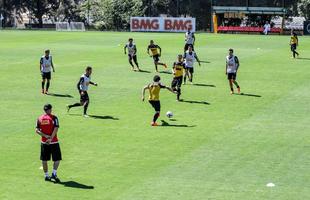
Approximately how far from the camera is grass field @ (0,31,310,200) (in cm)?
1852

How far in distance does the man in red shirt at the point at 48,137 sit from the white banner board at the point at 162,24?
225 ft

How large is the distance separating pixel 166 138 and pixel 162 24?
6435 centimetres

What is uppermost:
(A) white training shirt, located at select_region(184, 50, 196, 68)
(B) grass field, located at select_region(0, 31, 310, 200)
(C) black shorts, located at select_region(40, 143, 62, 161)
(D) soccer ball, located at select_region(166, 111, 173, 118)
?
(A) white training shirt, located at select_region(184, 50, 196, 68)

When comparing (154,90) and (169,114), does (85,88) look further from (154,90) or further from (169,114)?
(169,114)

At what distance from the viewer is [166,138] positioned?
80.4 feet

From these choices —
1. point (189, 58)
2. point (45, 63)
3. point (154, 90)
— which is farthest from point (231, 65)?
point (45, 63)

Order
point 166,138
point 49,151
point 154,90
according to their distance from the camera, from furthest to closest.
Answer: point 154,90, point 166,138, point 49,151

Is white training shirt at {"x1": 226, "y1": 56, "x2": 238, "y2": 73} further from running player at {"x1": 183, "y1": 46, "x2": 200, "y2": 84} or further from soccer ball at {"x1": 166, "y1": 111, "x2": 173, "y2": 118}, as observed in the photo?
soccer ball at {"x1": 166, "y1": 111, "x2": 173, "y2": 118}

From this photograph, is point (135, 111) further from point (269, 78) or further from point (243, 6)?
point (243, 6)

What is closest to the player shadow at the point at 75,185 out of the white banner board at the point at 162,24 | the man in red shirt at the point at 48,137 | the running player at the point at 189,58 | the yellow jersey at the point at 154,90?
the man in red shirt at the point at 48,137

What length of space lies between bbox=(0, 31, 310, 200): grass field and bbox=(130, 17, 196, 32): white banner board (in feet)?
134

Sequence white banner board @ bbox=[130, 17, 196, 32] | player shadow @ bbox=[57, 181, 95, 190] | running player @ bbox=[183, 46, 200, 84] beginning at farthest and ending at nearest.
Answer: white banner board @ bbox=[130, 17, 196, 32], running player @ bbox=[183, 46, 200, 84], player shadow @ bbox=[57, 181, 95, 190]

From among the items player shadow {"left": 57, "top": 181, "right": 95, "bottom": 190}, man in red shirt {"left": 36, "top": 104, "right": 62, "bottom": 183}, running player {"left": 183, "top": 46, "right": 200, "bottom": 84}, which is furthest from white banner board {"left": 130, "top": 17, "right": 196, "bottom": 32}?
player shadow {"left": 57, "top": 181, "right": 95, "bottom": 190}

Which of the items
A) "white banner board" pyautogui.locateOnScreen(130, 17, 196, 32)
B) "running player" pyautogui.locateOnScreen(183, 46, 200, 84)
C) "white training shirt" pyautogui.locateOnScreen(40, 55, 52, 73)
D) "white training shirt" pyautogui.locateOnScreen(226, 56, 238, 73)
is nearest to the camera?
"white training shirt" pyautogui.locateOnScreen(226, 56, 238, 73)
